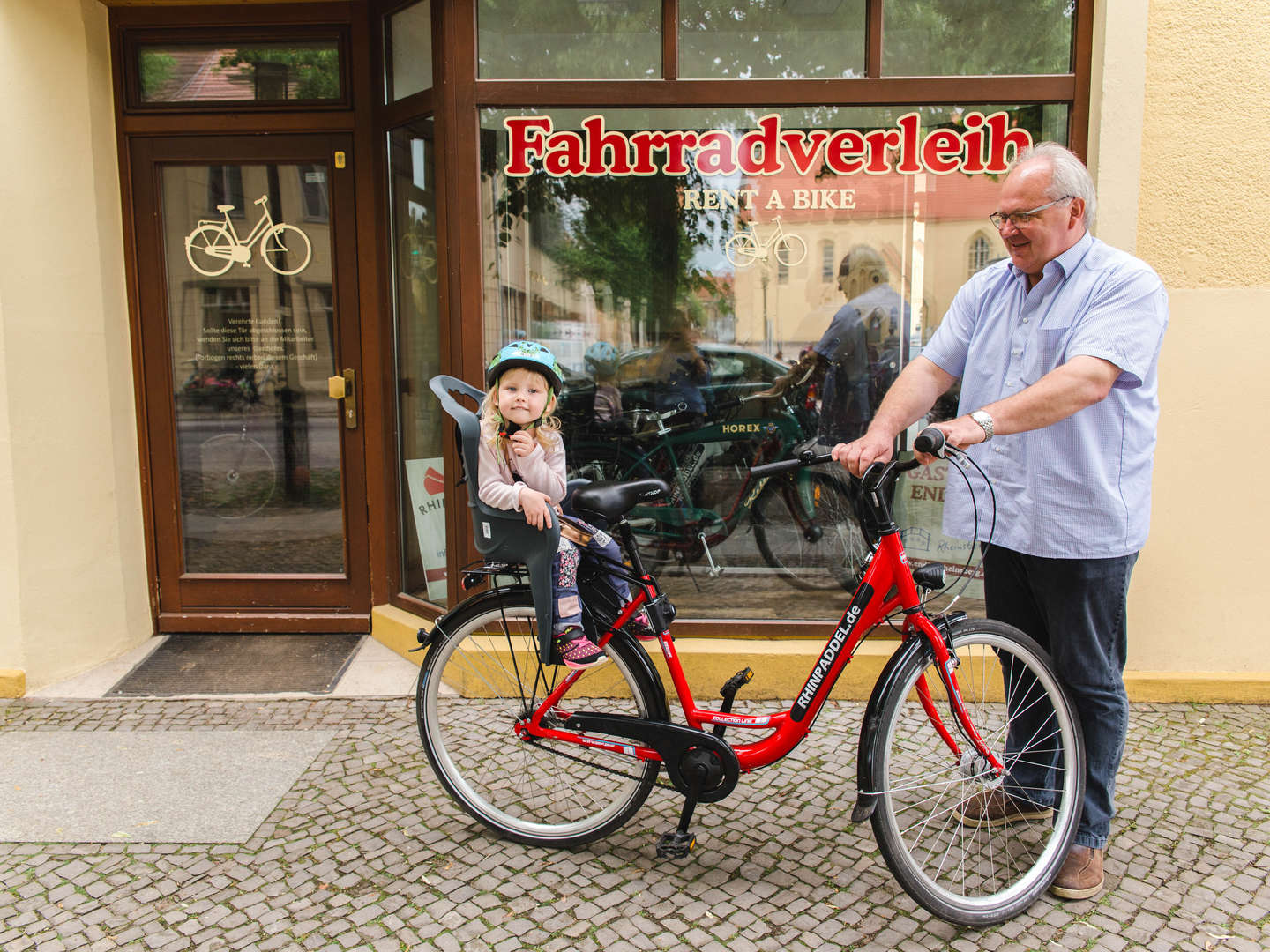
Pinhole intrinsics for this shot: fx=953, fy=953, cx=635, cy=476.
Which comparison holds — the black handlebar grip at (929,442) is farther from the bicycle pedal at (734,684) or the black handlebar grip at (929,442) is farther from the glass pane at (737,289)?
the glass pane at (737,289)

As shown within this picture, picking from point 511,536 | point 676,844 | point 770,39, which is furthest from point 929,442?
point 770,39

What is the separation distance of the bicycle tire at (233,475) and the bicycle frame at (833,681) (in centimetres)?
266

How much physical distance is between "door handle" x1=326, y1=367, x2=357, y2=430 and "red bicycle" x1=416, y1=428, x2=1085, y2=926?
6.58ft

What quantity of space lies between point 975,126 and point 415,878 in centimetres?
379

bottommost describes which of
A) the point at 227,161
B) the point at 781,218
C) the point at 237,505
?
the point at 237,505

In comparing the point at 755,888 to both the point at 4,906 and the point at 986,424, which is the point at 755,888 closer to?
the point at 986,424

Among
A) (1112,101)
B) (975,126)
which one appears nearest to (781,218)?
(975,126)

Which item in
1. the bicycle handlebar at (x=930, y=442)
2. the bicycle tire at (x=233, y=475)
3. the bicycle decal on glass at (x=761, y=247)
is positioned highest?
the bicycle decal on glass at (x=761, y=247)

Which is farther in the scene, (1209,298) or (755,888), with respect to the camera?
(1209,298)

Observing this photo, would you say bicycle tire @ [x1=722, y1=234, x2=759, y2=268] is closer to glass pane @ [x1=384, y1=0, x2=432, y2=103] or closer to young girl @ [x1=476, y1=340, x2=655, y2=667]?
glass pane @ [x1=384, y1=0, x2=432, y2=103]

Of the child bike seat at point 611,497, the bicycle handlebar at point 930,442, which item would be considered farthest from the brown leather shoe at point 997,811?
the child bike seat at point 611,497

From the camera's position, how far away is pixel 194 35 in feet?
15.2

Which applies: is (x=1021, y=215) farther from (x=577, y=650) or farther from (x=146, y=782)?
(x=146, y=782)

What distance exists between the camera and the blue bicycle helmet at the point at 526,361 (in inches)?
110
